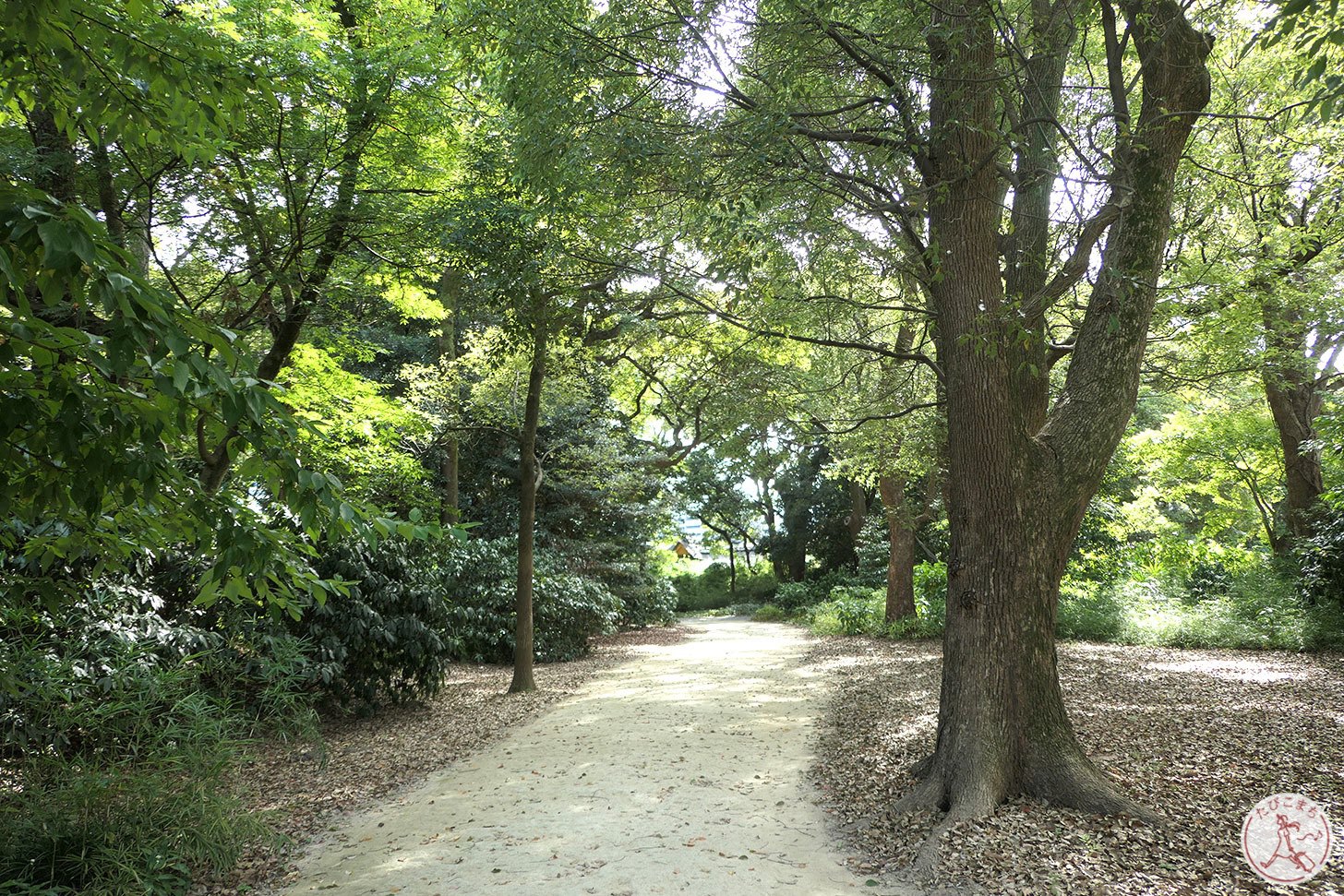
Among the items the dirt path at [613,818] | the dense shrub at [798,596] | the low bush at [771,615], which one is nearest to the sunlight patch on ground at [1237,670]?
the dirt path at [613,818]

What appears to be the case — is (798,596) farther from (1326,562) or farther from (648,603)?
(1326,562)

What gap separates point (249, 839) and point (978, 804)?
445cm

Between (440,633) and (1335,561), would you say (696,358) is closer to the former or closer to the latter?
(440,633)

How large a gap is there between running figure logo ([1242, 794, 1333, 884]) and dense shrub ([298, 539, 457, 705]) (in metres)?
7.17

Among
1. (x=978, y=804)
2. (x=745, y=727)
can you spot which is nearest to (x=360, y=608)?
(x=745, y=727)

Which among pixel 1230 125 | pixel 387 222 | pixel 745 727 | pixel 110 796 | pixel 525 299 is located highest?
pixel 1230 125

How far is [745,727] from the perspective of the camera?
26.0ft

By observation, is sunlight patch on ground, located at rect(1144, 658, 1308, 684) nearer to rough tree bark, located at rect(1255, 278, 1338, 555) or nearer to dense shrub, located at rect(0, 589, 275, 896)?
rough tree bark, located at rect(1255, 278, 1338, 555)

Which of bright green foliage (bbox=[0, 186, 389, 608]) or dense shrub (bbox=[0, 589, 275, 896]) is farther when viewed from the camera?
dense shrub (bbox=[0, 589, 275, 896])

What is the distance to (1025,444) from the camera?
200 inches

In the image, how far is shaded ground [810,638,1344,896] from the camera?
3.86 m

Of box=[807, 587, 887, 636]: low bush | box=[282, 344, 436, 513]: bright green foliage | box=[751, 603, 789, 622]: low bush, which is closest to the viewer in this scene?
box=[282, 344, 436, 513]: bright green foliage

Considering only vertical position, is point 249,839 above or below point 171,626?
below

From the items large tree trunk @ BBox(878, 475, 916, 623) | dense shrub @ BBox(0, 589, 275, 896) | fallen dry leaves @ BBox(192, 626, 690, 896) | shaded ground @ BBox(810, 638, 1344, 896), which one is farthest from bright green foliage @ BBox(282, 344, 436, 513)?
large tree trunk @ BBox(878, 475, 916, 623)
